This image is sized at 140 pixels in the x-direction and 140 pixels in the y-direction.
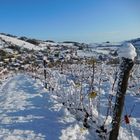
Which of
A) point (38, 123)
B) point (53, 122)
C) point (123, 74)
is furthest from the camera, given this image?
point (53, 122)

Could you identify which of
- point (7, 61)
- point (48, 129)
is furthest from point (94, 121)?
point (7, 61)

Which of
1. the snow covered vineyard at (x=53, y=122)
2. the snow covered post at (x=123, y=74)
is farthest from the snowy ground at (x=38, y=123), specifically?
the snow covered post at (x=123, y=74)

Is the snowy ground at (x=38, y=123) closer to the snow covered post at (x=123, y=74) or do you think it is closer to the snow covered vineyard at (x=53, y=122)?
the snow covered vineyard at (x=53, y=122)

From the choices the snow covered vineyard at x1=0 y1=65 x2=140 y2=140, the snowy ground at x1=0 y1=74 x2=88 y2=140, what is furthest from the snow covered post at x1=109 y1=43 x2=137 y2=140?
the snowy ground at x1=0 y1=74 x2=88 y2=140

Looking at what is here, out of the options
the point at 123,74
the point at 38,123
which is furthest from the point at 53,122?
the point at 123,74

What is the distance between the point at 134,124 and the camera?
905 cm

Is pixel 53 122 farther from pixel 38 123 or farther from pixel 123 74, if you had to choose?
pixel 123 74

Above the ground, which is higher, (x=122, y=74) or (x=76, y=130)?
(x=122, y=74)

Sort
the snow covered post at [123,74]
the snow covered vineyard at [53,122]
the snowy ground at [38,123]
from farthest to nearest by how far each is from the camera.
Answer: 1. the snow covered vineyard at [53,122]
2. the snowy ground at [38,123]
3. the snow covered post at [123,74]

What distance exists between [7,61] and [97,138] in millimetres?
75752

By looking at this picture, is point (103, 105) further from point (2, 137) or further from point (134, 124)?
point (2, 137)

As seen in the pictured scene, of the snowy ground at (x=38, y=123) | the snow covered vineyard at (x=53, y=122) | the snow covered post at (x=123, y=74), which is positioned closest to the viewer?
the snow covered post at (x=123, y=74)

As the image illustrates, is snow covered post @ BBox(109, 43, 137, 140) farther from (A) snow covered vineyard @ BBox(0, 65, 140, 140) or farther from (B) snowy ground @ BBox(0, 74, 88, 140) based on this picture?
(B) snowy ground @ BBox(0, 74, 88, 140)

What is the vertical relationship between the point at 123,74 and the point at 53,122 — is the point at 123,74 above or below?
above
